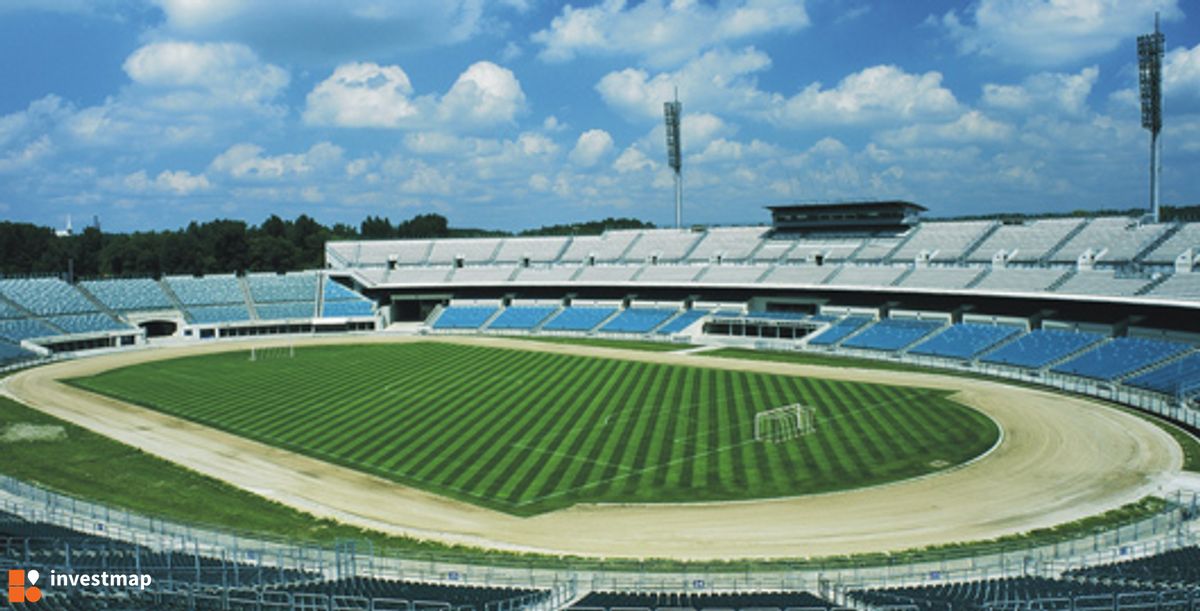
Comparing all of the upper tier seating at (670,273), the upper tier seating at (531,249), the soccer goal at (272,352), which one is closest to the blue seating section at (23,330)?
the soccer goal at (272,352)

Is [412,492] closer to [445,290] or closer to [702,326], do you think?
[702,326]

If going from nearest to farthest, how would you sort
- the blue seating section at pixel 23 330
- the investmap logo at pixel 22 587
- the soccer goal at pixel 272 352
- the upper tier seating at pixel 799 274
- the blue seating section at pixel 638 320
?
the investmap logo at pixel 22 587 < the soccer goal at pixel 272 352 < the blue seating section at pixel 23 330 < the upper tier seating at pixel 799 274 < the blue seating section at pixel 638 320

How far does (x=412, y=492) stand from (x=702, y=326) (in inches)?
2043

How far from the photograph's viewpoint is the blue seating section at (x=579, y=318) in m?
86.4

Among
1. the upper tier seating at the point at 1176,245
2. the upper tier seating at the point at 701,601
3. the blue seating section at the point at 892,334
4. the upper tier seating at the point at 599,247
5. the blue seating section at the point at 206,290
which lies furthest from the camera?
the upper tier seating at the point at 599,247

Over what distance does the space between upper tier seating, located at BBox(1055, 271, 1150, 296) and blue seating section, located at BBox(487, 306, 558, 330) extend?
48.9 meters

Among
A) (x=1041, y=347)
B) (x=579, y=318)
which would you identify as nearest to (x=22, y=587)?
(x=1041, y=347)

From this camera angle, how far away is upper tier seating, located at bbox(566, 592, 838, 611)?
18.8 m

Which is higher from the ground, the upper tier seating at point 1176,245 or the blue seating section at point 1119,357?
the upper tier seating at point 1176,245

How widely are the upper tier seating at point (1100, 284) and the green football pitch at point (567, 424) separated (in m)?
17.4

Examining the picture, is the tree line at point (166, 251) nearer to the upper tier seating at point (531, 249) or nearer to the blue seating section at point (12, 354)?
the upper tier seating at point (531, 249)

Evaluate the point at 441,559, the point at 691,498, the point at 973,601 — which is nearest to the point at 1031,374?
the point at 691,498

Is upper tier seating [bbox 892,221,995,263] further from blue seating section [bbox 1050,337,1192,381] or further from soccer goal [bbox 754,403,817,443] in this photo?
soccer goal [bbox 754,403,817,443]

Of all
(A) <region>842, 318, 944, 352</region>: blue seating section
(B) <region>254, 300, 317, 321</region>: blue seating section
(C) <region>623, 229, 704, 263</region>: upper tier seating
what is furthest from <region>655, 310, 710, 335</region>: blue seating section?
(B) <region>254, 300, 317, 321</region>: blue seating section
